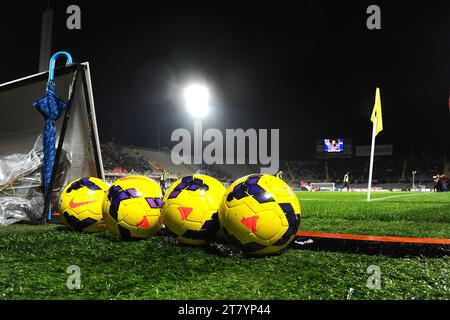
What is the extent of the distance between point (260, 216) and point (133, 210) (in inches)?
67.1

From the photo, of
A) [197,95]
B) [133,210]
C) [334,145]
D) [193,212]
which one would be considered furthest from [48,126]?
[334,145]

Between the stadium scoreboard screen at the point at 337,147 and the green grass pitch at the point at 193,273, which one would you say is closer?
the green grass pitch at the point at 193,273

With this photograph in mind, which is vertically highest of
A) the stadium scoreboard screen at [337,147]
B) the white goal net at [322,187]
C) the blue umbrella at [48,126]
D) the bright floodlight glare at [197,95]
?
the bright floodlight glare at [197,95]

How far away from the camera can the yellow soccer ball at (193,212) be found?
3.63m

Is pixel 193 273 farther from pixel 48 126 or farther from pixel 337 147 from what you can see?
pixel 337 147

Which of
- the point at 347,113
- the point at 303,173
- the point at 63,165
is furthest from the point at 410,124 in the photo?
the point at 63,165

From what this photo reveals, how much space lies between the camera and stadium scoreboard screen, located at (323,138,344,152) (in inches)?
1966

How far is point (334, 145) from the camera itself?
50.2 metres

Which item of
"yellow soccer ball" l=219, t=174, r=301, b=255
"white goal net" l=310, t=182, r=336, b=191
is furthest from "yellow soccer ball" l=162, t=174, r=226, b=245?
"white goal net" l=310, t=182, r=336, b=191

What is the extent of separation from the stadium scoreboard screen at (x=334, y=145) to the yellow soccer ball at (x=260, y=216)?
49.4 m

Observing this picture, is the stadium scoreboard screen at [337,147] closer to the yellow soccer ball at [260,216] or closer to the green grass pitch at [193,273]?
the green grass pitch at [193,273]

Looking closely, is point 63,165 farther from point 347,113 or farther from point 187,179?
point 347,113

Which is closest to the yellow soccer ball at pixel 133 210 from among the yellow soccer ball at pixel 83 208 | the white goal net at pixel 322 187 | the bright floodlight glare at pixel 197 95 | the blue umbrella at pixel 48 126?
the yellow soccer ball at pixel 83 208

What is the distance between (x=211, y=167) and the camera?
4953cm
